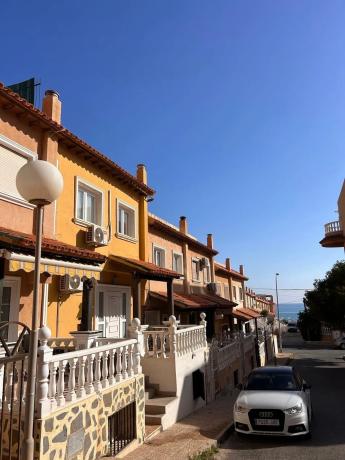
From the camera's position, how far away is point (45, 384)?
521 cm

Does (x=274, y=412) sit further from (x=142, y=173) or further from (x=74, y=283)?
(x=142, y=173)

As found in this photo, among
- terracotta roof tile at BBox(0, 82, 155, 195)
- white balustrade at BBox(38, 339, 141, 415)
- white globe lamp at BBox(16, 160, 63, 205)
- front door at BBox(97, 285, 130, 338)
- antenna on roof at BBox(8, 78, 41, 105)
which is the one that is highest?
antenna on roof at BBox(8, 78, 41, 105)

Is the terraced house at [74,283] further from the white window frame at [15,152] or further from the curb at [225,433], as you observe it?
the curb at [225,433]

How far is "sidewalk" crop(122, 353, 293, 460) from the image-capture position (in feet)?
23.6

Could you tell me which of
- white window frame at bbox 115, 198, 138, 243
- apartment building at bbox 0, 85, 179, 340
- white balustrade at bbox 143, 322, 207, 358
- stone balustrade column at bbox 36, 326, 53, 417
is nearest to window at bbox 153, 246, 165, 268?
apartment building at bbox 0, 85, 179, 340

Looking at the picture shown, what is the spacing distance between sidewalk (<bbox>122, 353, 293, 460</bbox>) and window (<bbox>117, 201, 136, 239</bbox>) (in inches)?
284

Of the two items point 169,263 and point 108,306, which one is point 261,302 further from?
point 108,306

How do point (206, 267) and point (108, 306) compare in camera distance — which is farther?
point (206, 267)

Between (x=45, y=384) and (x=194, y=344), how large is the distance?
7999mm

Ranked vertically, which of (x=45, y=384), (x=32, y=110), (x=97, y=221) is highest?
(x=32, y=110)

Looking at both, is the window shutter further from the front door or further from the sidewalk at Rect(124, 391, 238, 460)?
the sidewalk at Rect(124, 391, 238, 460)

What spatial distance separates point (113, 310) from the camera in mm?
13414

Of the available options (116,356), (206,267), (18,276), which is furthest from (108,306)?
(206,267)

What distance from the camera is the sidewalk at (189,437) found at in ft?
23.6
